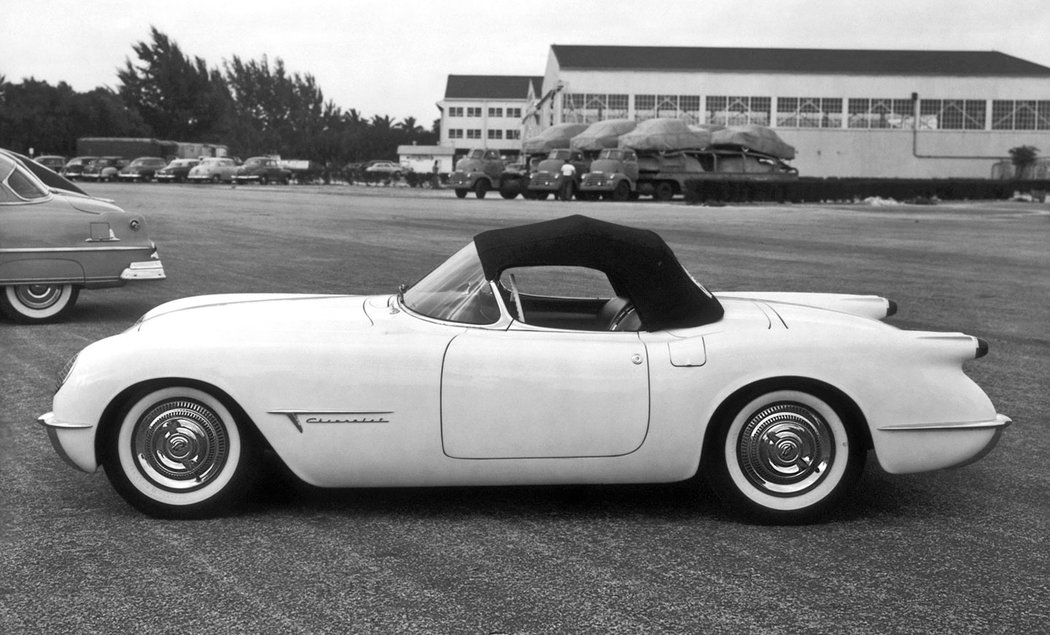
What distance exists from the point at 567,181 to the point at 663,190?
14.4 ft

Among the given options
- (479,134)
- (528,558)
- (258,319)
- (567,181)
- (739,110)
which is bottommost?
(528,558)

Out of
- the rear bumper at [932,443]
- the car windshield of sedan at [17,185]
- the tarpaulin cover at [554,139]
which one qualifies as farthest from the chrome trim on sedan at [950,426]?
the tarpaulin cover at [554,139]

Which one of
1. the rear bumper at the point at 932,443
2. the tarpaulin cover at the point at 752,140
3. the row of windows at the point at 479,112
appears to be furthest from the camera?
the row of windows at the point at 479,112

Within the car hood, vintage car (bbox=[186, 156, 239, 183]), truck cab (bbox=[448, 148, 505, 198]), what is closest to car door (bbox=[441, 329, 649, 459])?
the car hood

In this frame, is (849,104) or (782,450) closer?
(782,450)

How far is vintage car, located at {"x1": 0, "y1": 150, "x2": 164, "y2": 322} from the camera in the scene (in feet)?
34.3

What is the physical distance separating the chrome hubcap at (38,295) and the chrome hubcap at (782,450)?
7.59 meters

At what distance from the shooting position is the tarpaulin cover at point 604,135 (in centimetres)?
5303

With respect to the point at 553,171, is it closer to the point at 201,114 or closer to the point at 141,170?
the point at 141,170

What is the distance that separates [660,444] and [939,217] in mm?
31164

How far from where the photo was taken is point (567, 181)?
43125mm

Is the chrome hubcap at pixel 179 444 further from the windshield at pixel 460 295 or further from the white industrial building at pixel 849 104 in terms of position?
the white industrial building at pixel 849 104

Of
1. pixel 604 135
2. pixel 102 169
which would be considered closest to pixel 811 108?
pixel 604 135

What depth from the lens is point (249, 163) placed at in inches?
2704
